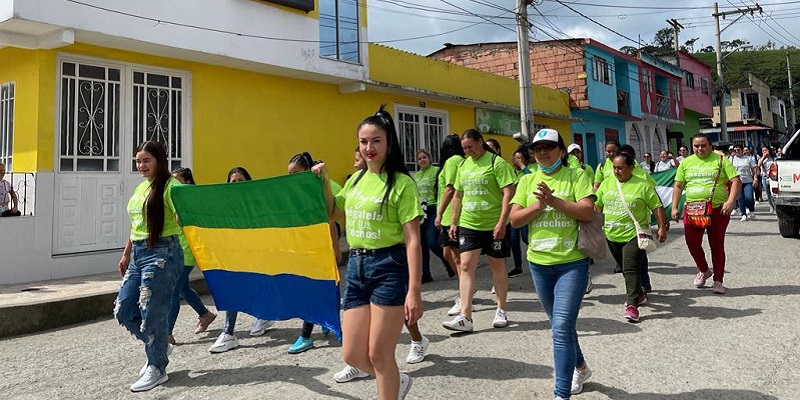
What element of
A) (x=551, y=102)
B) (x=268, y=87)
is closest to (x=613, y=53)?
(x=551, y=102)

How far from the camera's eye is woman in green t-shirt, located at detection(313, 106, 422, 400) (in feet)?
8.95

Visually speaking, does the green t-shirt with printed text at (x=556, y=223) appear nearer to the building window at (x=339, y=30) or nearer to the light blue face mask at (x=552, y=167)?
→ the light blue face mask at (x=552, y=167)

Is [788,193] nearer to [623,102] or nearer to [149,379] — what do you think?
[149,379]

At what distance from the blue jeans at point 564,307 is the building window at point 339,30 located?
908cm

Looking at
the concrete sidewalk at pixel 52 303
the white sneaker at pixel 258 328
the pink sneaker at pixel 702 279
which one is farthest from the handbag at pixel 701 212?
the concrete sidewalk at pixel 52 303

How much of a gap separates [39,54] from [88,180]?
1.92 m

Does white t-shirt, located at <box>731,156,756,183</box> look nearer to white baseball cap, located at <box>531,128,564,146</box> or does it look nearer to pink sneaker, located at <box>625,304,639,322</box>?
pink sneaker, located at <box>625,304,639,322</box>

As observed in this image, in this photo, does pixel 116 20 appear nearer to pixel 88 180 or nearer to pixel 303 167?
pixel 88 180

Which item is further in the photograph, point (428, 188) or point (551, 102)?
point (551, 102)

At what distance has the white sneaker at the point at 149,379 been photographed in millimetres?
3814

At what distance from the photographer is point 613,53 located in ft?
78.9

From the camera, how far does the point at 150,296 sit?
381cm

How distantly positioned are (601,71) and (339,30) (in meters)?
15.5

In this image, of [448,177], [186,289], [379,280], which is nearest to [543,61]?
[448,177]
